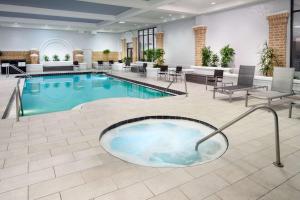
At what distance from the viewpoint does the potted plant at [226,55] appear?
985 centimetres

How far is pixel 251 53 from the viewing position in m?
9.35

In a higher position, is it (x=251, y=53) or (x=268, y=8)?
(x=268, y=8)

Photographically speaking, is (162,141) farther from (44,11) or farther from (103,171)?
(44,11)

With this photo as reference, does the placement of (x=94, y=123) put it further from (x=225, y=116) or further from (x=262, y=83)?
(x=262, y=83)

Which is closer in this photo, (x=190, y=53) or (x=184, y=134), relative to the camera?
(x=184, y=134)

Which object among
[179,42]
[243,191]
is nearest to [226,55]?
[179,42]

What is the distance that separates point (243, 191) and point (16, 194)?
7.24ft

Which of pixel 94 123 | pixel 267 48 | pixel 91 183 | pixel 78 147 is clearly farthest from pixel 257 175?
pixel 267 48

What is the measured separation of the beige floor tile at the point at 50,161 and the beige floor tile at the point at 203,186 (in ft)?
5.02

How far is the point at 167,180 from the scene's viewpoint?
2.46 meters

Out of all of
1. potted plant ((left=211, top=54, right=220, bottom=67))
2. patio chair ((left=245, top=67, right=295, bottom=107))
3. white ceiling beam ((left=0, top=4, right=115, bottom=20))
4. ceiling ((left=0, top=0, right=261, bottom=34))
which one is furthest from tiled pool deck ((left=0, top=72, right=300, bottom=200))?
white ceiling beam ((left=0, top=4, right=115, bottom=20))

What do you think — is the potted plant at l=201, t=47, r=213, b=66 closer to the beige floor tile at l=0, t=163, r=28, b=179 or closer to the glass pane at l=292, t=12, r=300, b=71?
the glass pane at l=292, t=12, r=300, b=71

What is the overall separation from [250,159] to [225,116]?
2.09 metres

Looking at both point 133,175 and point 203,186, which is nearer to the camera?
point 203,186
